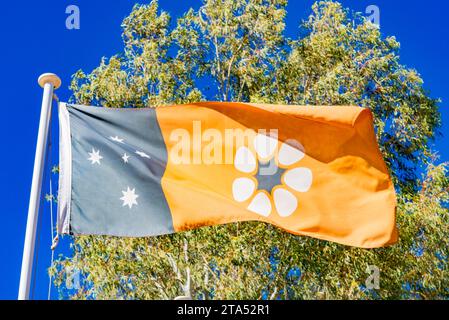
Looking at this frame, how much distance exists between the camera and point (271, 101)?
17.2 metres

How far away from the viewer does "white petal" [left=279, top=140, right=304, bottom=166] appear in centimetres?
737

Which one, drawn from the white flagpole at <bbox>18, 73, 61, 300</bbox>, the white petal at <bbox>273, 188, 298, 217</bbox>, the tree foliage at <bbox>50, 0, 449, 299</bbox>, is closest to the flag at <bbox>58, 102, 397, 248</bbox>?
Answer: the white petal at <bbox>273, 188, 298, 217</bbox>

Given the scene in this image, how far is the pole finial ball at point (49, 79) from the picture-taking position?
643cm

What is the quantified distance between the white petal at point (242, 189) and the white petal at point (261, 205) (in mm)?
77

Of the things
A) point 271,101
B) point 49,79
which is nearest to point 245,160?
point 49,79

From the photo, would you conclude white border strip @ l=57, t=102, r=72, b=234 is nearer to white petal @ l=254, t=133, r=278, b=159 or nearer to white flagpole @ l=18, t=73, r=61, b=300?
white flagpole @ l=18, t=73, r=61, b=300

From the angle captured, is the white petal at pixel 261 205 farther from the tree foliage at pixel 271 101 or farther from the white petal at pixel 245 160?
the tree foliage at pixel 271 101

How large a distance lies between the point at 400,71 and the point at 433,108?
1196mm

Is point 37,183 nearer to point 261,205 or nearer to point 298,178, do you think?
point 261,205

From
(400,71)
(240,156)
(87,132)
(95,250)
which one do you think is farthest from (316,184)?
(400,71)

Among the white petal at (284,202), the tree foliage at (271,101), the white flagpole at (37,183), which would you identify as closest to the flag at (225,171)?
the white petal at (284,202)

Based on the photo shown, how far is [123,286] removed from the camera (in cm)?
1641

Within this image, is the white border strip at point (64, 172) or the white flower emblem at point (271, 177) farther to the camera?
the white flower emblem at point (271, 177)
